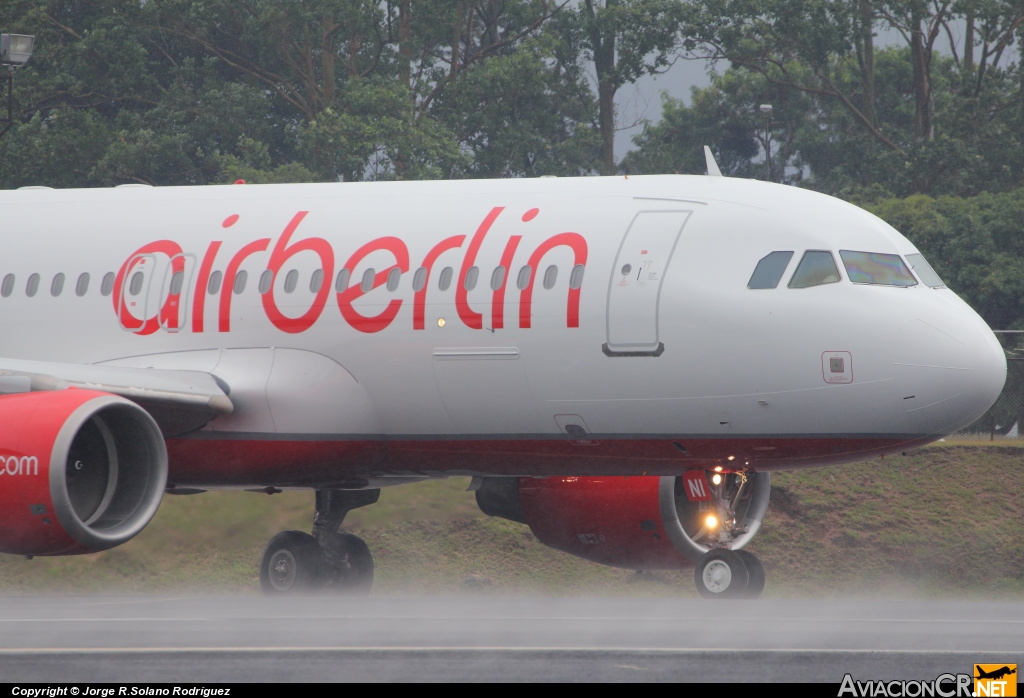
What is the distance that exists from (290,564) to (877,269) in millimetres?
8373

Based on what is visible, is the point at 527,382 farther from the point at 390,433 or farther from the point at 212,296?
the point at 212,296

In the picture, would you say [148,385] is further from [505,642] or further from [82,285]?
[505,642]

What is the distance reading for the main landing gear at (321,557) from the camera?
64.7 ft

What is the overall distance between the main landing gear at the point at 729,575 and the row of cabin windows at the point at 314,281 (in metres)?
3.47

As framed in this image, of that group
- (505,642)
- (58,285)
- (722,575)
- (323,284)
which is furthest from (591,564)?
(505,642)

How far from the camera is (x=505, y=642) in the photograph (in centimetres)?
1215

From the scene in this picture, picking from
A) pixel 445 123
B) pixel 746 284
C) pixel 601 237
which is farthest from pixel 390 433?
pixel 445 123

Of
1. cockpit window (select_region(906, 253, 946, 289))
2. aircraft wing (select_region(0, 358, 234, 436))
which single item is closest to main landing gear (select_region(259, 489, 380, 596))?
aircraft wing (select_region(0, 358, 234, 436))

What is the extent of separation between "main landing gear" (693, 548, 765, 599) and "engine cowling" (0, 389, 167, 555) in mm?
5721

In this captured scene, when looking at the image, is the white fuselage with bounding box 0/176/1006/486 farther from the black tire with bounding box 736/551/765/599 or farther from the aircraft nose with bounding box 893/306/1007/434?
the black tire with bounding box 736/551/765/599

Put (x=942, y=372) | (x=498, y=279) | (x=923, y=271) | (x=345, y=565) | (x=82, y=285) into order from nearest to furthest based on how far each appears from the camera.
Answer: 1. (x=942, y=372)
2. (x=923, y=271)
3. (x=498, y=279)
4. (x=82, y=285)
5. (x=345, y=565)

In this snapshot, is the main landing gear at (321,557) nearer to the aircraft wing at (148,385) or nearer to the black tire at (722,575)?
the aircraft wing at (148,385)

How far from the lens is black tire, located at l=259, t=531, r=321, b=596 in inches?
777

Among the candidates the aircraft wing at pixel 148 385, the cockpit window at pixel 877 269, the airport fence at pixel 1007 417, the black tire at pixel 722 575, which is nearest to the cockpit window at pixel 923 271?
the cockpit window at pixel 877 269
